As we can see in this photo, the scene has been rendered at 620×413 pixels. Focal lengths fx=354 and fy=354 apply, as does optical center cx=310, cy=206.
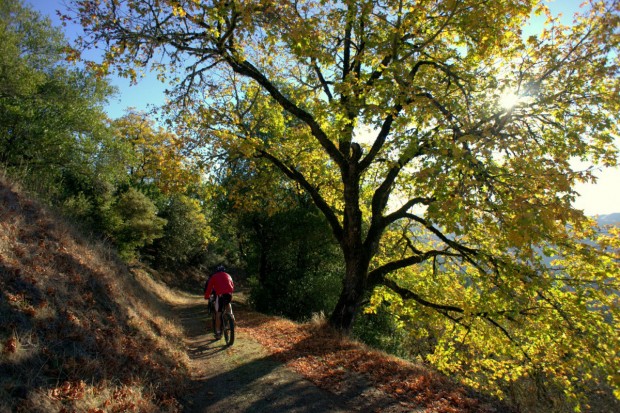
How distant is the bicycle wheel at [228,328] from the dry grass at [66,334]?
Result: 55.5 inches

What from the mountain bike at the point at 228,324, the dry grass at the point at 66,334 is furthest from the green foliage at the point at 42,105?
the mountain bike at the point at 228,324

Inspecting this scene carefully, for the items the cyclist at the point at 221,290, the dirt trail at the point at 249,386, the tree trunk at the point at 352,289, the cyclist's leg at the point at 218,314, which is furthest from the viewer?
the tree trunk at the point at 352,289

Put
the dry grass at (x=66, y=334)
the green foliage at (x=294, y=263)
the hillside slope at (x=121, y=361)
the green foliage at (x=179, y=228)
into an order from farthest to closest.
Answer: the green foliage at (x=179, y=228) → the green foliage at (x=294, y=263) → the hillside slope at (x=121, y=361) → the dry grass at (x=66, y=334)

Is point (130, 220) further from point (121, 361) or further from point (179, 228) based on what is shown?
point (121, 361)

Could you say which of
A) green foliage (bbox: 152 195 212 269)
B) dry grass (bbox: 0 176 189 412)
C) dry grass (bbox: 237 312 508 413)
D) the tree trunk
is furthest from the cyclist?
green foliage (bbox: 152 195 212 269)

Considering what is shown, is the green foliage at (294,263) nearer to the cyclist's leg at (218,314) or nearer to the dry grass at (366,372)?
the dry grass at (366,372)

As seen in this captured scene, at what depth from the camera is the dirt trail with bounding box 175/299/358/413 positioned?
5.44m

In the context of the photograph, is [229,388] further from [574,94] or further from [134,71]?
[574,94]

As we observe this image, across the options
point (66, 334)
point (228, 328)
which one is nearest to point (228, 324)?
point (228, 328)

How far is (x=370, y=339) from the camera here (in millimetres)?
17906

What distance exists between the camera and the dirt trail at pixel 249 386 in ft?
17.8

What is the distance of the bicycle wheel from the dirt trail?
0.36m

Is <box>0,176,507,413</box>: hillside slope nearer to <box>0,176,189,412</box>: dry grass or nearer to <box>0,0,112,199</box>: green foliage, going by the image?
<box>0,176,189,412</box>: dry grass

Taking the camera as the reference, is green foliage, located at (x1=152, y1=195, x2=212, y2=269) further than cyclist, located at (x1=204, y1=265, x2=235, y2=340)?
Yes
